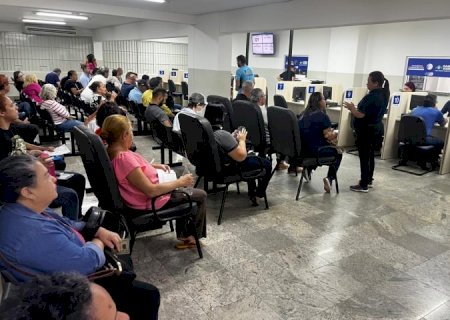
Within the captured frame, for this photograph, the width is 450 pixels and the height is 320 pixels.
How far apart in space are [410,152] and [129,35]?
841 cm

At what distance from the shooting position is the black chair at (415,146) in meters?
4.73

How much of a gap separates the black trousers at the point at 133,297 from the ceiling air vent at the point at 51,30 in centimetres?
1245

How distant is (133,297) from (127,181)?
0.89 metres

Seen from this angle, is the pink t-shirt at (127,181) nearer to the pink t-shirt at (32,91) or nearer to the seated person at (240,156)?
the seated person at (240,156)

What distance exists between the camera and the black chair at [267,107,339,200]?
3.52m

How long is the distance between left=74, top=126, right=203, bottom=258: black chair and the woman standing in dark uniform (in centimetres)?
244

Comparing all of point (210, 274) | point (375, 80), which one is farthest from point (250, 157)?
point (375, 80)

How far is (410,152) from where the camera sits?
5.12 m

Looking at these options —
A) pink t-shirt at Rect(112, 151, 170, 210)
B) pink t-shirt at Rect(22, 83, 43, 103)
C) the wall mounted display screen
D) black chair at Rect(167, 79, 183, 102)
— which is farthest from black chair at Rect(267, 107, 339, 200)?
the wall mounted display screen

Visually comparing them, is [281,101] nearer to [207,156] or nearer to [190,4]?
[190,4]

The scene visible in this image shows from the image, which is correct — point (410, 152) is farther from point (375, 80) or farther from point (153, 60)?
point (153, 60)

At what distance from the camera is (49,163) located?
2418 millimetres

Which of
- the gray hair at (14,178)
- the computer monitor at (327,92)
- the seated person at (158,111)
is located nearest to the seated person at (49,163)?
the gray hair at (14,178)

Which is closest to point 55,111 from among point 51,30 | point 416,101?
point 416,101
